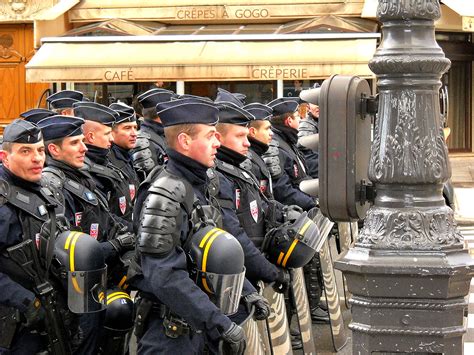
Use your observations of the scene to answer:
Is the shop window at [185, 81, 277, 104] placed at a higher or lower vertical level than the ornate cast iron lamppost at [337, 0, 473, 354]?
lower

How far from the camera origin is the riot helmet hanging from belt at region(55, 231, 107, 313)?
7.13 m

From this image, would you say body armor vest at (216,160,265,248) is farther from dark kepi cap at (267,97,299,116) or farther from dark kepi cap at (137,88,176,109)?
dark kepi cap at (267,97,299,116)

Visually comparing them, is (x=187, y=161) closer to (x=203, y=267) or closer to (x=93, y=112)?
(x=203, y=267)

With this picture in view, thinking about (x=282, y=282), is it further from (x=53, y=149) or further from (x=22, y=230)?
(x=22, y=230)

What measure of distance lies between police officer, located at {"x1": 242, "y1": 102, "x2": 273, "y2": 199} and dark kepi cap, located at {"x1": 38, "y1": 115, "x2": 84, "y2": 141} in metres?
1.64

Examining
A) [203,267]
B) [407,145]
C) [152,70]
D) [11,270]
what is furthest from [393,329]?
[152,70]

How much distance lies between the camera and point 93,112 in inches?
380

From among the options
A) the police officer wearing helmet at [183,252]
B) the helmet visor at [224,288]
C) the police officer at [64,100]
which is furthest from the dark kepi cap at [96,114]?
the helmet visor at [224,288]

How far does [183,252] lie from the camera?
245 inches

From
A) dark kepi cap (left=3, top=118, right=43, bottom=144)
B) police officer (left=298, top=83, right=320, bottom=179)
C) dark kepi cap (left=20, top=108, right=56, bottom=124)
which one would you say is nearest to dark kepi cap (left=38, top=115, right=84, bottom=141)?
dark kepi cap (left=20, top=108, right=56, bottom=124)

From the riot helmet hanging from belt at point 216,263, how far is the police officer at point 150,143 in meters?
4.86

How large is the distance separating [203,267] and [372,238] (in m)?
1.04

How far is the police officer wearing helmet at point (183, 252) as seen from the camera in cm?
→ 612

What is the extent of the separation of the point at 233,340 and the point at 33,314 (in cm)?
133
